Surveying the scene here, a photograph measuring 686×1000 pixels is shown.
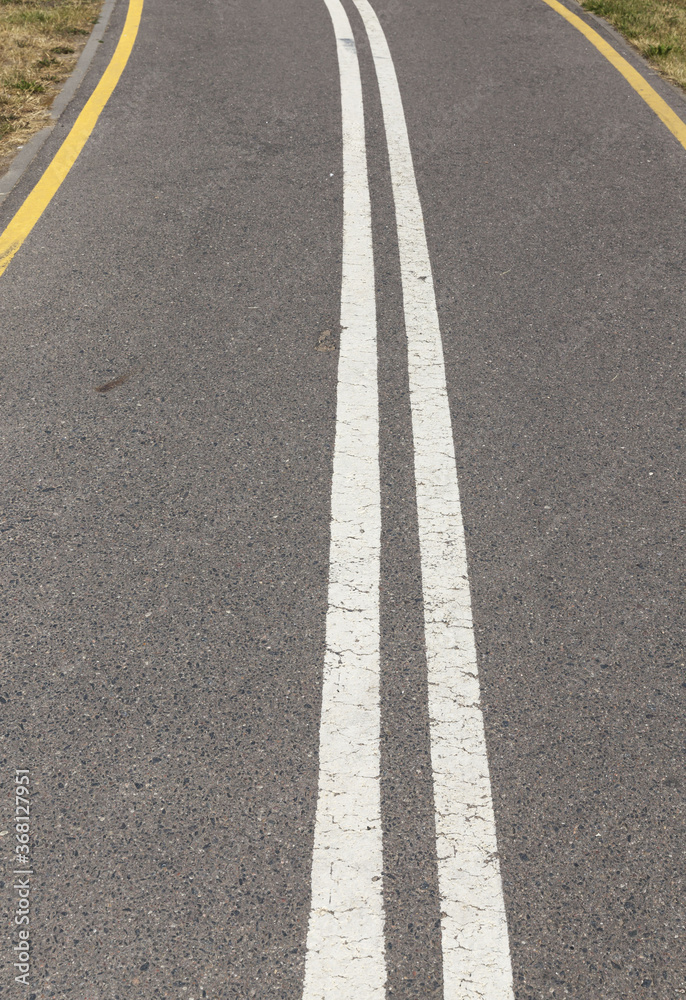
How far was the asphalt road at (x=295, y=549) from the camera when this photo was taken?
75.5 inches

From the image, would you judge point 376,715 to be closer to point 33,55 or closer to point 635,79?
point 635,79

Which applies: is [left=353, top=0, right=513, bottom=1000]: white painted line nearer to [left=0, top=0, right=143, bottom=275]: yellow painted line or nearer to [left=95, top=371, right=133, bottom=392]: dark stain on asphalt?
[left=95, top=371, right=133, bottom=392]: dark stain on asphalt

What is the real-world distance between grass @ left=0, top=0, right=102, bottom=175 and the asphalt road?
0.66 meters

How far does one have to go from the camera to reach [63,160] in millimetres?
5156

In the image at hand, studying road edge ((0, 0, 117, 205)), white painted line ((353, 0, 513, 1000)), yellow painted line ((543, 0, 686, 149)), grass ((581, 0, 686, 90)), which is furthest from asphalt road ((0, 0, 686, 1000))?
grass ((581, 0, 686, 90))

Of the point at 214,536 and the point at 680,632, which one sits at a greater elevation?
the point at 680,632

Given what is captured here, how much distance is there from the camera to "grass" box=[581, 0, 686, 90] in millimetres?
6856

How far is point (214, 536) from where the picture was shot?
2820mm

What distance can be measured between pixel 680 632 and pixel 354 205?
11.0 feet

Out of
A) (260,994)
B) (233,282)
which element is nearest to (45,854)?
(260,994)

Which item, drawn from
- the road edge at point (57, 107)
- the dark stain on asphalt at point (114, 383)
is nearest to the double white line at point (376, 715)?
the dark stain on asphalt at point (114, 383)

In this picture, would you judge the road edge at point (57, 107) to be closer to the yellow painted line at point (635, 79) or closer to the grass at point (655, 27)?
the yellow painted line at point (635, 79)

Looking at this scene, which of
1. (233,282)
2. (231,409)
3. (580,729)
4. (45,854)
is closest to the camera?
(45,854)

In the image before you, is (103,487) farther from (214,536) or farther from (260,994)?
(260,994)
